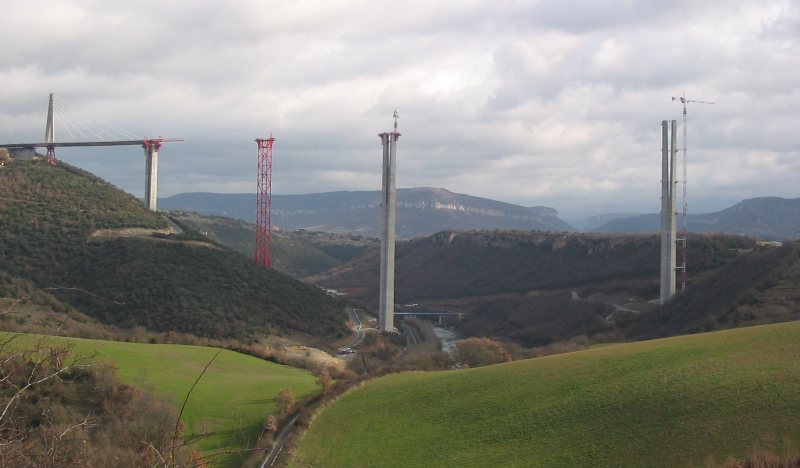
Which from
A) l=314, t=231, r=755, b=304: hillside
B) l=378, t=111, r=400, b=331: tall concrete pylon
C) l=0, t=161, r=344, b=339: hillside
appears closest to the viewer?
l=0, t=161, r=344, b=339: hillside

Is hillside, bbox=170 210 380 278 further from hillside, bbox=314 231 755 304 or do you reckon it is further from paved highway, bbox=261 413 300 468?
paved highway, bbox=261 413 300 468

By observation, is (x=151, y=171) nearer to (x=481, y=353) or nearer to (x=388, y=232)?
(x=388, y=232)

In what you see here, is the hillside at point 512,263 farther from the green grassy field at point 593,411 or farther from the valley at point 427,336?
the green grassy field at point 593,411

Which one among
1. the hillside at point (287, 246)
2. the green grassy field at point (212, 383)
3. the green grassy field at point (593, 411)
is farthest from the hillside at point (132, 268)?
the hillside at point (287, 246)

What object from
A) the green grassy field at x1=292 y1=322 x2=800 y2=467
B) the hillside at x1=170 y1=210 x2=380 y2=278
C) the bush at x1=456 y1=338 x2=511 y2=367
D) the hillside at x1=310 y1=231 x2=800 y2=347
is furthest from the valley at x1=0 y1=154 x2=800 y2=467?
the hillside at x1=170 y1=210 x2=380 y2=278

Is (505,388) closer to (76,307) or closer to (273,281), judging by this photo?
(76,307)

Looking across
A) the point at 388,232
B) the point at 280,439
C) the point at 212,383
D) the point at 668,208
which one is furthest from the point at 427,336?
the point at 280,439
